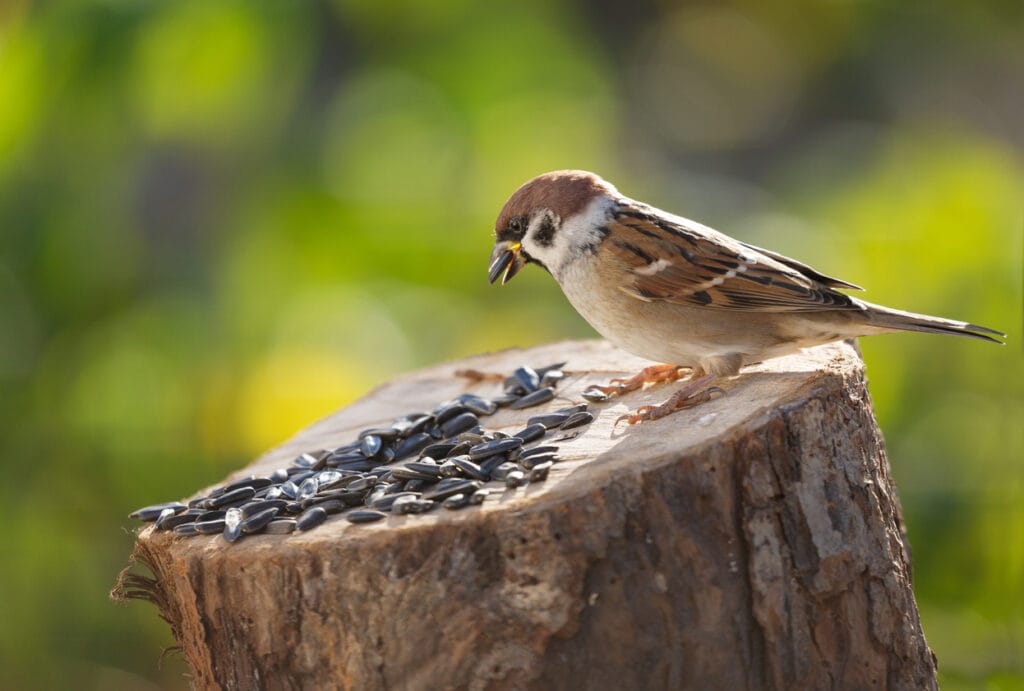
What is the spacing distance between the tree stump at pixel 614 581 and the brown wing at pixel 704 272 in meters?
0.35

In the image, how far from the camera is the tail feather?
218cm

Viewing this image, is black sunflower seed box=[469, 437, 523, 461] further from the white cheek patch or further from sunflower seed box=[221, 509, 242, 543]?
the white cheek patch

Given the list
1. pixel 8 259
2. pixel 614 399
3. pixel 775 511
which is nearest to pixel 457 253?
pixel 8 259

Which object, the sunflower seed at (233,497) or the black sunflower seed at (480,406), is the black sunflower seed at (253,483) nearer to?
the sunflower seed at (233,497)

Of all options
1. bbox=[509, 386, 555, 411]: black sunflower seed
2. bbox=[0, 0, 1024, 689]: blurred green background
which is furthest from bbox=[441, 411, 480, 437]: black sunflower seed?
bbox=[0, 0, 1024, 689]: blurred green background

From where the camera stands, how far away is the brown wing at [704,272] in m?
2.27

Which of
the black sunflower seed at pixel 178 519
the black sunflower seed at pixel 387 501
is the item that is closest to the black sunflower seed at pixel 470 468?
the black sunflower seed at pixel 387 501

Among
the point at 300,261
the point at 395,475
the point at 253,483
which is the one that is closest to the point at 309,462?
the point at 253,483

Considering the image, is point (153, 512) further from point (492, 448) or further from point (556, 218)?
point (556, 218)

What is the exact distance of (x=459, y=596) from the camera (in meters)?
1.67

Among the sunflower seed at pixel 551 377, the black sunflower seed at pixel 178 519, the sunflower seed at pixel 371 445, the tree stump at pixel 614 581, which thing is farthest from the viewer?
the sunflower seed at pixel 551 377

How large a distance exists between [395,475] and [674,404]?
0.57 meters

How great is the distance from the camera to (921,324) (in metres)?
2.21

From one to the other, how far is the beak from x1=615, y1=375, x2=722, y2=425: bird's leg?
1.68 feet
